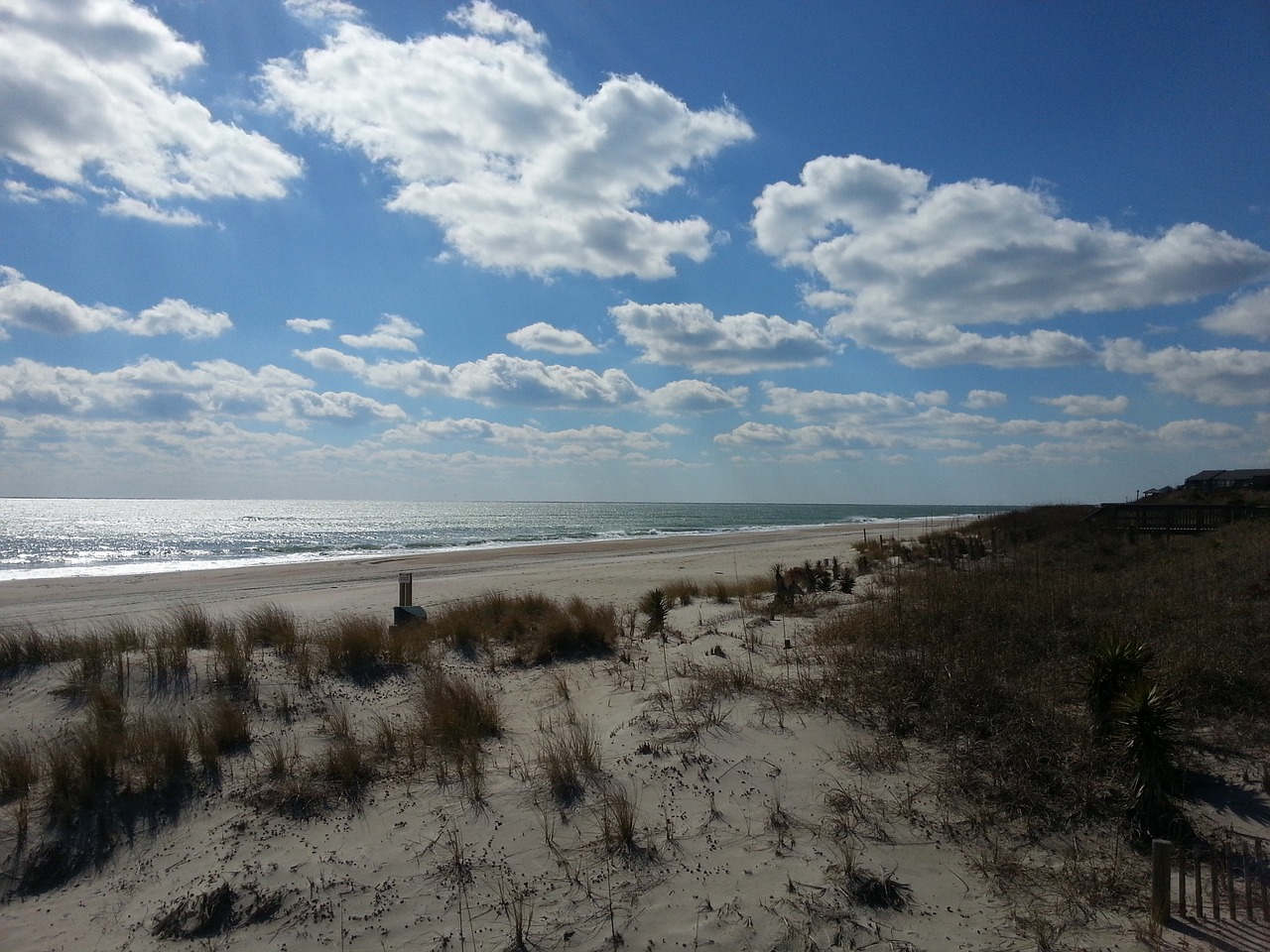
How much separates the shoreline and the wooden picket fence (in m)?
12.9

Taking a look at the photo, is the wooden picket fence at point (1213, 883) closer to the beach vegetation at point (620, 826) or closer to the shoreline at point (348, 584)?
the beach vegetation at point (620, 826)

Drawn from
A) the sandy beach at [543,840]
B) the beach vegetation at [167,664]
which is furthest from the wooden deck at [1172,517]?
the beach vegetation at [167,664]

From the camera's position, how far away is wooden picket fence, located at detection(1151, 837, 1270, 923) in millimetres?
A: 4035

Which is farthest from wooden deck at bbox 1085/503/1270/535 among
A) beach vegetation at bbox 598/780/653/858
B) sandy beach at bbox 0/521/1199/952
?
beach vegetation at bbox 598/780/653/858

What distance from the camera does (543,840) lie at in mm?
5219

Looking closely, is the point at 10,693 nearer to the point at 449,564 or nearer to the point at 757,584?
the point at 757,584

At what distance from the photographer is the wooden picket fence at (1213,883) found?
4035mm

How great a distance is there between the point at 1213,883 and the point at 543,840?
416 cm

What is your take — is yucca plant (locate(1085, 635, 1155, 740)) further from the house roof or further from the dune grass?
the house roof

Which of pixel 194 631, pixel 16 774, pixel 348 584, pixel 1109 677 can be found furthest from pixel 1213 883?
pixel 348 584

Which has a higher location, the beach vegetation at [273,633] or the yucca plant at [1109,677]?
the yucca plant at [1109,677]

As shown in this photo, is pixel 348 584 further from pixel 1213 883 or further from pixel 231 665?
pixel 1213 883

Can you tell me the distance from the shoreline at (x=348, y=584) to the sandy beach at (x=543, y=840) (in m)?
7.79

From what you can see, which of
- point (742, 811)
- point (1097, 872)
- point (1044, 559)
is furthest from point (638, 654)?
point (1044, 559)
